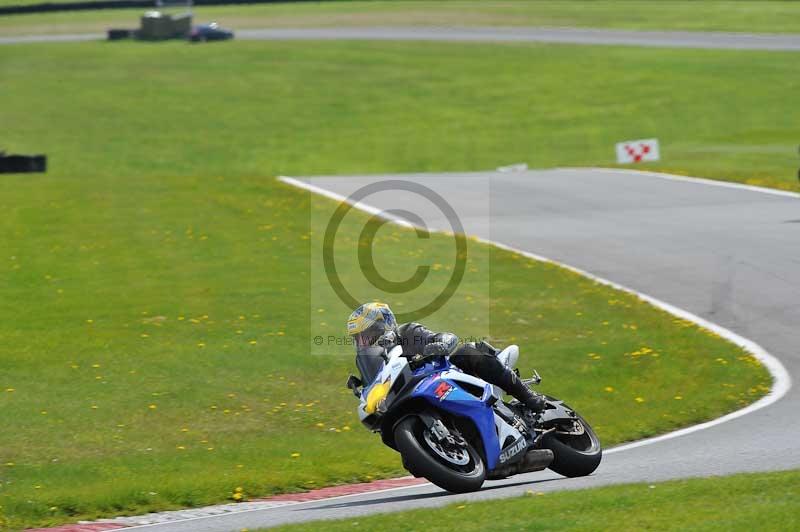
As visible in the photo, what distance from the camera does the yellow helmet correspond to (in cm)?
1055

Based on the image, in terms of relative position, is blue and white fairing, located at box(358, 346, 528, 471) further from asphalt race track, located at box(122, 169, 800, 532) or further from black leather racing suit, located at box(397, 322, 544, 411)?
asphalt race track, located at box(122, 169, 800, 532)

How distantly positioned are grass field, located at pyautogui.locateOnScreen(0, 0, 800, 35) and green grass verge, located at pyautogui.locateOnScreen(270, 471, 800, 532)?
6722cm

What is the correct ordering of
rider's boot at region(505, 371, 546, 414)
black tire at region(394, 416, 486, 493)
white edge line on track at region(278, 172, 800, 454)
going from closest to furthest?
black tire at region(394, 416, 486, 493), rider's boot at region(505, 371, 546, 414), white edge line on track at region(278, 172, 800, 454)

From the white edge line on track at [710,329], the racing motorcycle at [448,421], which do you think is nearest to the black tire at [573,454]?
the racing motorcycle at [448,421]

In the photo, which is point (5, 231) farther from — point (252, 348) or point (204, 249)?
point (252, 348)

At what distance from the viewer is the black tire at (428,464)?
10.2 meters

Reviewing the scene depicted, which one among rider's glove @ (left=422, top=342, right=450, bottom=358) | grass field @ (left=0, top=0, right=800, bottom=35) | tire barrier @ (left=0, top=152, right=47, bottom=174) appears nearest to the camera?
rider's glove @ (left=422, top=342, right=450, bottom=358)

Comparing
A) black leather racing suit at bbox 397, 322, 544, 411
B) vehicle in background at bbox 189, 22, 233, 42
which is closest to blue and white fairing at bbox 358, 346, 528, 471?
black leather racing suit at bbox 397, 322, 544, 411

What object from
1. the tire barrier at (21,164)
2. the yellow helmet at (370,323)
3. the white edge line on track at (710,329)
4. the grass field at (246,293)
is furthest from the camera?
the tire barrier at (21,164)

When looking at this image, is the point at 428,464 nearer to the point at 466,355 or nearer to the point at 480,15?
the point at 466,355

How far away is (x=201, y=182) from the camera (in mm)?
33219

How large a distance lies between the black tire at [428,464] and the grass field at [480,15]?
6729cm

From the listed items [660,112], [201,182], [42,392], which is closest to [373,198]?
[201,182]

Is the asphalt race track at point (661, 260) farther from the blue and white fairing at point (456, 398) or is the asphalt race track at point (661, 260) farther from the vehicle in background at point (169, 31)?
the vehicle in background at point (169, 31)
